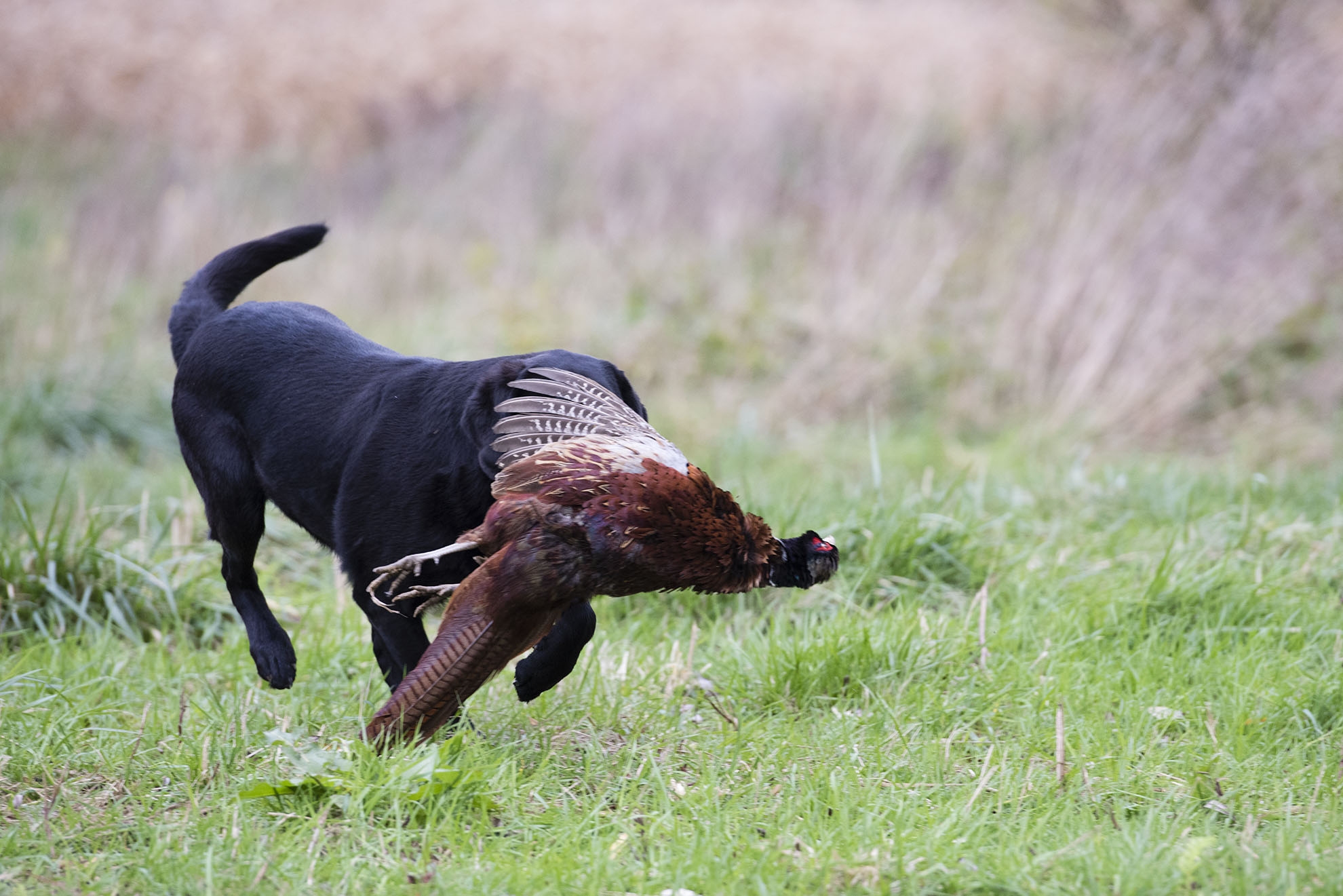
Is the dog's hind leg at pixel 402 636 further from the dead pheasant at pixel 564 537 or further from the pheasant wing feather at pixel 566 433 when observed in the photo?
the pheasant wing feather at pixel 566 433

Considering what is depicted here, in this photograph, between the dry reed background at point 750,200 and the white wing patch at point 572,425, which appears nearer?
the white wing patch at point 572,425

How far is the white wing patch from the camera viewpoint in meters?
2.25

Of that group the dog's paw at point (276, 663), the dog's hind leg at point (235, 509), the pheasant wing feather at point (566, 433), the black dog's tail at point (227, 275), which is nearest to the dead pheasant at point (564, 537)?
the pheasant wing feather at point (566, 433)

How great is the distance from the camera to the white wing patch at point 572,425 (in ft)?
7.39

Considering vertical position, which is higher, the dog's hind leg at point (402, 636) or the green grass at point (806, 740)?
the dog's hind leg at point (402, 636)

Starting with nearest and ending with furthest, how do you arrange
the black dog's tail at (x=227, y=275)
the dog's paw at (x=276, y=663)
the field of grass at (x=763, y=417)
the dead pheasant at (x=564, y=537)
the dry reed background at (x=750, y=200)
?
the dead pheasant at (x=564, y=537) < the field of grass at (x=763, y=417) < the dog's paw at (x=276, y=663) < the black dog's tail at (x=227, y=275) < the dry reed background at (x=750, y=200)

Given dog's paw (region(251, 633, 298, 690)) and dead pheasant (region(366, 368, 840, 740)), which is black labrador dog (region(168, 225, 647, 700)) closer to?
dog's paw (region(251, 633, 298, 690))

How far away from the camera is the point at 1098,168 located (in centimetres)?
673

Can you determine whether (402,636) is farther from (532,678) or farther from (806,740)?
(806,740)

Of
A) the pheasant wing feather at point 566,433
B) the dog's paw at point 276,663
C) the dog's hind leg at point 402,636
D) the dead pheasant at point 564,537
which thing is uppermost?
the pheasant wing feather at point 566,433

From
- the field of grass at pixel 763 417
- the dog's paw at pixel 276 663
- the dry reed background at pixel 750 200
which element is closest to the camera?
the field of grass at pixel 763 417

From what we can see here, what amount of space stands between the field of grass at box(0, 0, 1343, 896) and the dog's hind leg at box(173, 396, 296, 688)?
24cm

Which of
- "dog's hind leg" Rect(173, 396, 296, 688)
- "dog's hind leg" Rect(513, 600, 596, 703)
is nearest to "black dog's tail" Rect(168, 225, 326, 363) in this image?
"dog's hind leg" Rect(173, 396, 296, 688)

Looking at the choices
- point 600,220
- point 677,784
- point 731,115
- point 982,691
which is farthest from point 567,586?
point 731,115
